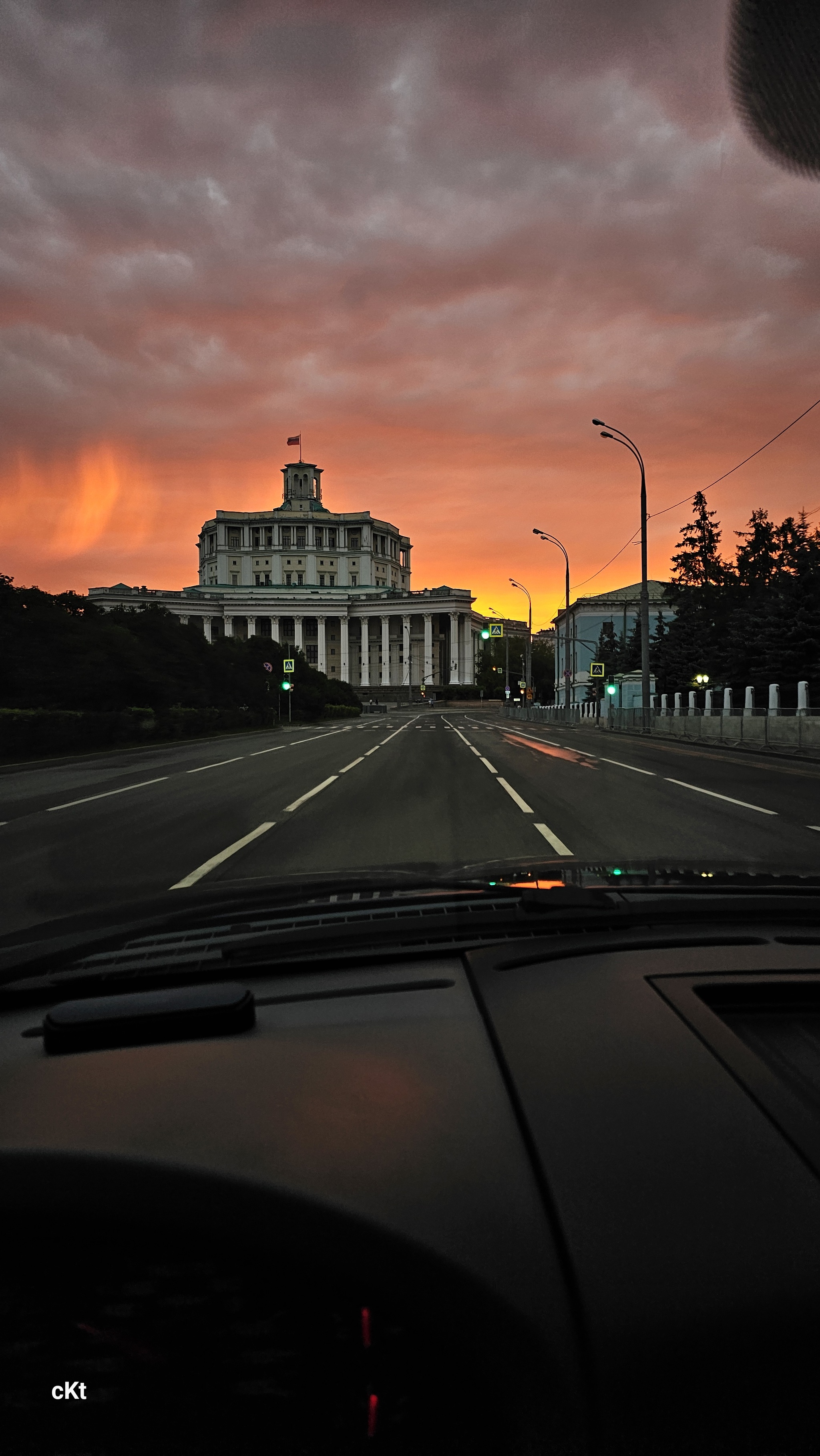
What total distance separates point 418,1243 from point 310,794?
12094 millimetres

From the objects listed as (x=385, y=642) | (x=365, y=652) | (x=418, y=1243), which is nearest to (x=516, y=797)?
(x=418, y=1243)

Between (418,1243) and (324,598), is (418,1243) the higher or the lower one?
the lower one

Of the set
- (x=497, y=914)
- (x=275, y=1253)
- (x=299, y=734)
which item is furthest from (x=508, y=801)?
→ (x=299, y=734)

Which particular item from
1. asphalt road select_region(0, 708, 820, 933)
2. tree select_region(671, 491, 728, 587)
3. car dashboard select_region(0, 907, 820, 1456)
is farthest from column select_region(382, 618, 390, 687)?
car dashboard select_region(0, 907, 820, 1456)

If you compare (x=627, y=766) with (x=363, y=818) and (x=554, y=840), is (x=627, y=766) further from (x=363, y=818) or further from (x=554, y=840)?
(x=554, y=840)

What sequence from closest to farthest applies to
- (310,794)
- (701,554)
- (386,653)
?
1. (310,794)
2. (701,554)
3. (386,653)

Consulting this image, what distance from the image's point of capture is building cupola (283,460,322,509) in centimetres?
17150

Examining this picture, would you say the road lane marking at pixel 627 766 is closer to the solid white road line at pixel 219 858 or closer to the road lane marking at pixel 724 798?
the road lane marking at pixel 724 798

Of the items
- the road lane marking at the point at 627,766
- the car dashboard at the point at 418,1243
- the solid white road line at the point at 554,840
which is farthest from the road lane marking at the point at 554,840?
the road lane marking at the point at 627,766

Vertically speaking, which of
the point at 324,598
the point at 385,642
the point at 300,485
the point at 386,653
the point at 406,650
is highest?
the point at 300,485

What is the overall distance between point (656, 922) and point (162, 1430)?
1.81 meters

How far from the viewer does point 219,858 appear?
7918 millimetres

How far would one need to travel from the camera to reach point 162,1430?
1.14 metres

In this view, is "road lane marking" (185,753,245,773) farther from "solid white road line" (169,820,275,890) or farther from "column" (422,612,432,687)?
"column" (422,612,432,687)
